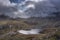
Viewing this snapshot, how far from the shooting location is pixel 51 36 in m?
108

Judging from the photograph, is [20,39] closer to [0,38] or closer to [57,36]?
[0,38]

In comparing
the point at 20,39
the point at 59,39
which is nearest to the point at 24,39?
the point at 20,39

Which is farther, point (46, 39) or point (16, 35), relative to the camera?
point (16, 35)

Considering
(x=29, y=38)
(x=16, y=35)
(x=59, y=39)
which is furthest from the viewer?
(x=16, y=35)

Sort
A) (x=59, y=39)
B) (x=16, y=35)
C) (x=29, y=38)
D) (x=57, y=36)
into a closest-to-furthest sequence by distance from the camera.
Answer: (x=59, y=39), (x=57, y=36), (x=29, y=38), (x=16, y=35)

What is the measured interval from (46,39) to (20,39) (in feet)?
83.1

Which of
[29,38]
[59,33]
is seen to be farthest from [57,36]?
[29,38]

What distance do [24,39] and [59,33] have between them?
27.8m

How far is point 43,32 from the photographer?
362 ft

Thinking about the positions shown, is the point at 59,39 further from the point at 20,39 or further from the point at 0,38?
the point at 0,38

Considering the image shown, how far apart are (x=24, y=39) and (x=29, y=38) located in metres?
6.55

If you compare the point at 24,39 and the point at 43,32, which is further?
the point at 24,39

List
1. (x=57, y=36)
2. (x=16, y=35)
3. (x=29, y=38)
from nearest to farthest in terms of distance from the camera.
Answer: (x=57, y=36)
(x=29, y=38)
(x=16, y=35)

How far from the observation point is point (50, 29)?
116 meters
